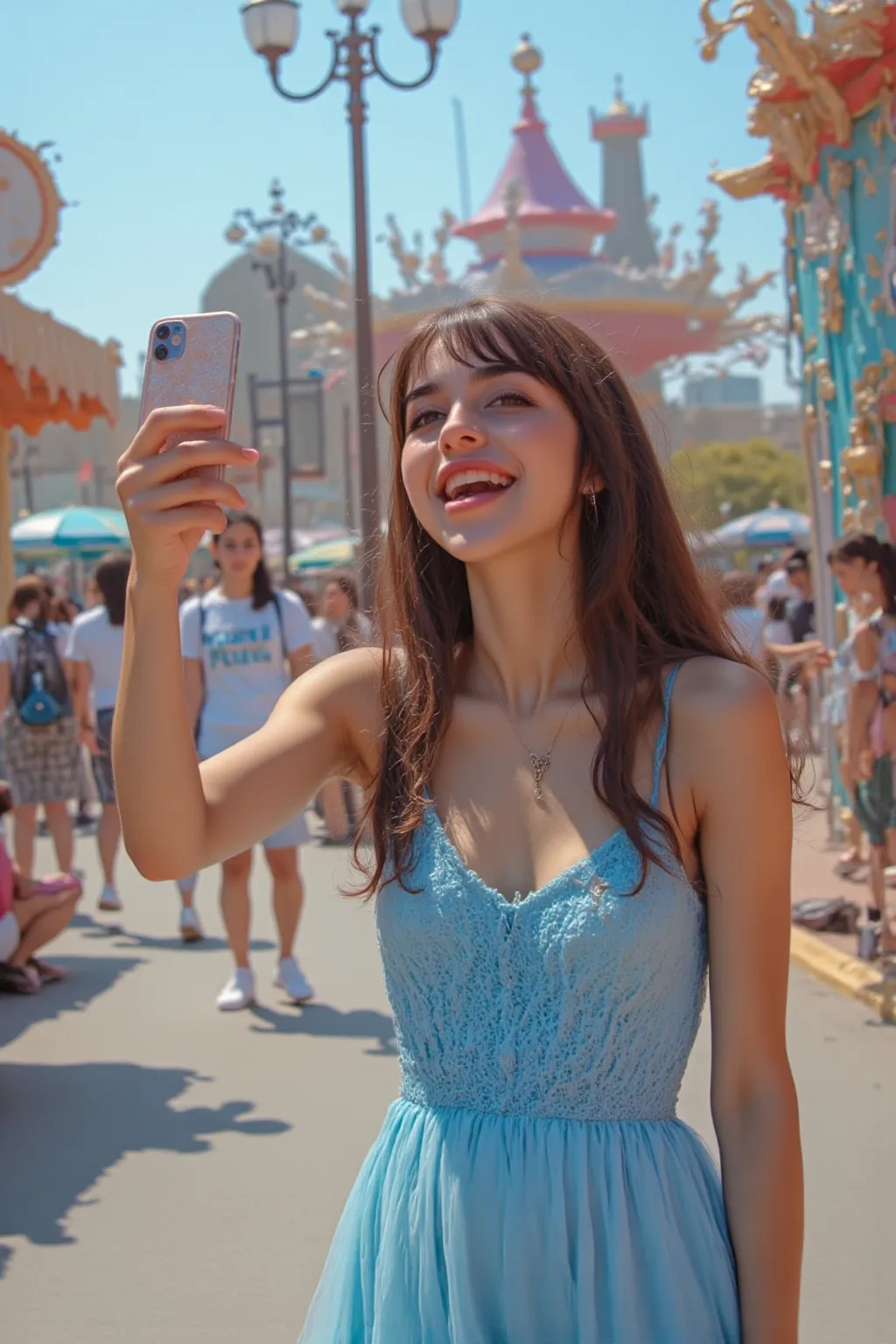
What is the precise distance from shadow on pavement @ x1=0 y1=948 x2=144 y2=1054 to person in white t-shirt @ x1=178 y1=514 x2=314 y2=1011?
31.8 inches

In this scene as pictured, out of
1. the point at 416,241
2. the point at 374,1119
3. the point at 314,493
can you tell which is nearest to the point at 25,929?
the point at 374,1119

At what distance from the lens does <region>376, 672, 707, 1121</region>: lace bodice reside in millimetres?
1858

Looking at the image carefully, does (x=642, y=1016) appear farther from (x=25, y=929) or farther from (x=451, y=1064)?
(x=25, y=929)

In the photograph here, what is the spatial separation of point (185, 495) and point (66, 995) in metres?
6.27

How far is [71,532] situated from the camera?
24.4 m

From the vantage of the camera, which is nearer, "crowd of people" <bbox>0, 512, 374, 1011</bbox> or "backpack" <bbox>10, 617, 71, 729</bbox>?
"crowd of people" <bbox>0, 512, 374, 1011</bbox>

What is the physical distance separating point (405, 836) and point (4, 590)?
11.0 m

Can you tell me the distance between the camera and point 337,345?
30.5m

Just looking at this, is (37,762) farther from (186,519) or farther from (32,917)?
(186,519)

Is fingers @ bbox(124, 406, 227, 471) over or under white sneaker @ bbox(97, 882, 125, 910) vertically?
over

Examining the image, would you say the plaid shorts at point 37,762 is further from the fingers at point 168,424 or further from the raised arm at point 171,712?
the fingers at point 168,424

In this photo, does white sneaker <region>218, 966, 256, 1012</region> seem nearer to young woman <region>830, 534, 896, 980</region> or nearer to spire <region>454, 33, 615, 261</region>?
young woman <region>830, 534, 896, 980</region>

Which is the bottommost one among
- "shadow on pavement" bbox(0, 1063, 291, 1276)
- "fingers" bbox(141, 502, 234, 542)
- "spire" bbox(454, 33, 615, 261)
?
"shadow on pavement" bbox(0, 1063, 291, 1276)

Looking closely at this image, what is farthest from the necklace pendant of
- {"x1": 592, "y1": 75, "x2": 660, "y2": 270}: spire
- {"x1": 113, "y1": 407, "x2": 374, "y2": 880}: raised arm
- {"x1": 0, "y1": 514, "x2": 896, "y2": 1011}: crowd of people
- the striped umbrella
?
{"x1": 592, "y1": 75, "x2": 660, "y2": 270}: spire
